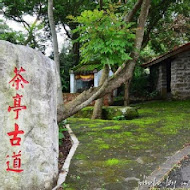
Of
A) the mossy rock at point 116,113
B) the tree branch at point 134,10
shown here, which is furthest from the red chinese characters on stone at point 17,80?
the mossy rock at point 116,113

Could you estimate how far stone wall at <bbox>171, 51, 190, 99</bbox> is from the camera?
15.3 metres

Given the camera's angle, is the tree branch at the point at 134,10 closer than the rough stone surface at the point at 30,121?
No

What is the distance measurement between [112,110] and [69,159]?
19.6 ft

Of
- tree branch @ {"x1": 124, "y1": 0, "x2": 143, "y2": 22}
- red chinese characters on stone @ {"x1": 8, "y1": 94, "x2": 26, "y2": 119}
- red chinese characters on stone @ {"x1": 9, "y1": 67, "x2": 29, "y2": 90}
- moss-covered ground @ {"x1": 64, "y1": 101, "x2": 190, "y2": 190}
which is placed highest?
tree branch @ {"x1": 124, "y1": 0, "x2": 143, "y2": 22}

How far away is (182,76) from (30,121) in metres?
13.8

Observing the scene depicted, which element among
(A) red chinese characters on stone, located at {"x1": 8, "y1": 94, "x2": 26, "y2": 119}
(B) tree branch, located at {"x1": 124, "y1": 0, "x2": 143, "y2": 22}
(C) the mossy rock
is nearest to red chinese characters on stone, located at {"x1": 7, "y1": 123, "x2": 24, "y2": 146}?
(A) red chinese characters on stone, located at {"x1": 8, "y1": 94, "x2": 26, "y2": 119}

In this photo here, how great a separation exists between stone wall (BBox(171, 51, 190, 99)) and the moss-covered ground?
24.8 ft

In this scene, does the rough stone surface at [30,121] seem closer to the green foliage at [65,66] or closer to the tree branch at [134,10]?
the tree branch at [134,10]

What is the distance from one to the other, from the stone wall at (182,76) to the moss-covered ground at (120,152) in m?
7.57

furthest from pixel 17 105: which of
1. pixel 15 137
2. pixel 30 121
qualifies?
pixel 15 137

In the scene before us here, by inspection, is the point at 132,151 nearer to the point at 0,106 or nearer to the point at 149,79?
the point at 0,106

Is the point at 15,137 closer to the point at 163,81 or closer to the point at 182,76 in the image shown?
the point at 182,76

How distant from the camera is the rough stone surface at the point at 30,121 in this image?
10.3 feet

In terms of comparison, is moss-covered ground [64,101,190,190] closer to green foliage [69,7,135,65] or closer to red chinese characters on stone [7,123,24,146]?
red chinese characters on stone [7,123,24,146]
